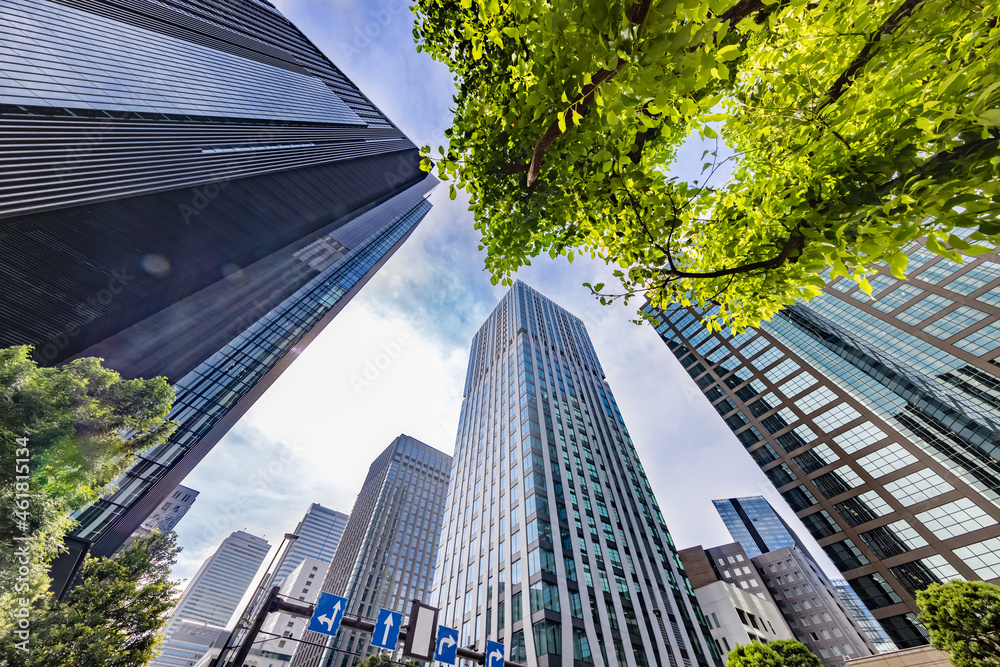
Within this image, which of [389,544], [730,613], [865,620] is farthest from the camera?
[389,544]

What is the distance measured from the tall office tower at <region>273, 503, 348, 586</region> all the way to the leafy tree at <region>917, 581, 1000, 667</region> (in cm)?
16341

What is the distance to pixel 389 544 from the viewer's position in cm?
8031

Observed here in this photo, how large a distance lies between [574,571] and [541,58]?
34989 mm

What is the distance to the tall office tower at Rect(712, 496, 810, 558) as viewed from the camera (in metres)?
113

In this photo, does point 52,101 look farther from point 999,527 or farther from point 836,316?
point 836,316

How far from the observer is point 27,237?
17609mm

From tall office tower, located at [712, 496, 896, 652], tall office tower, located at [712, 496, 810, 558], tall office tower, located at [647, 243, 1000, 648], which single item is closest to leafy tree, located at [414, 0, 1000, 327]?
tall office tower, located at [647, 243, 1000, 648]

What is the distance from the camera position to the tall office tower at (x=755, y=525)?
113150mm

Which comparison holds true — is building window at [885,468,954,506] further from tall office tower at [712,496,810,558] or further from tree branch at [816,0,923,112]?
tall office tower at [712,496,810,558]

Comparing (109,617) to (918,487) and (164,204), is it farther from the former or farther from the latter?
(918,487)

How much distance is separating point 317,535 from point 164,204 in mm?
164628

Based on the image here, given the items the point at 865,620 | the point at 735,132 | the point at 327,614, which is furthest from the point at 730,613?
the point at 735,132

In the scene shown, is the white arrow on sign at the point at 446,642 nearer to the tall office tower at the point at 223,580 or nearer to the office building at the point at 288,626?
the office building at the point at 288,626

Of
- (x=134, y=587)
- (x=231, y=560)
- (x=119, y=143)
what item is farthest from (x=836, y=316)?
(x=231, y=560)
